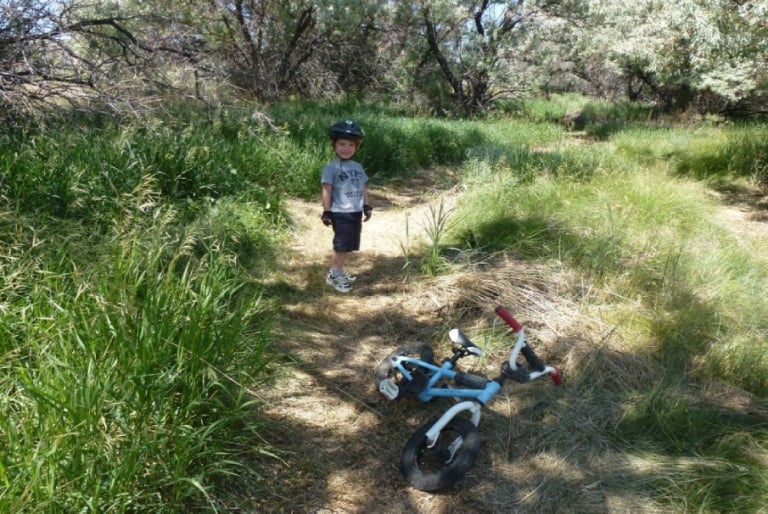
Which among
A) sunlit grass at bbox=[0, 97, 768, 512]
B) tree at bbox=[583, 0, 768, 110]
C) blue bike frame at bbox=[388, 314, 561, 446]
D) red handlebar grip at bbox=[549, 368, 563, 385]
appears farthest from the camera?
tree at bbox=[583, 0, 768, 110]

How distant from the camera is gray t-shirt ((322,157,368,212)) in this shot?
3898mm

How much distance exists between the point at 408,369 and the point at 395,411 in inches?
9.5

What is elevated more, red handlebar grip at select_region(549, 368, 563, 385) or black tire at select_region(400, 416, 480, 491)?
red handlebar grip at select_region(549, 368, 563, 385)

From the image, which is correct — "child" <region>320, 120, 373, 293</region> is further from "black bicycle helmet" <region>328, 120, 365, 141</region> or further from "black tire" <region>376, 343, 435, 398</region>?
"black tire" <region>376, 343, 435, 398</region>

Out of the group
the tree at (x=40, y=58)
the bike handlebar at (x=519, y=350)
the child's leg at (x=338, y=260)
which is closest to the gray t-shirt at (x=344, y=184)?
the child's leg at (x=338, y=260)

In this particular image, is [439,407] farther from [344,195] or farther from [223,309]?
[344,195]

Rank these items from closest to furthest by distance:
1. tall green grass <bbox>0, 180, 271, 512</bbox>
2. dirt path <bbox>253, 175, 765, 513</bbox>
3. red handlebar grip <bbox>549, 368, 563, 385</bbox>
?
tall green grass <bbox>0, 180, 271, 512</bbox>, dirt path <bbox>253, 175, 765, 513</bbox>, red handlebar grip <bbox>549, 368, 563, 385</bbox>

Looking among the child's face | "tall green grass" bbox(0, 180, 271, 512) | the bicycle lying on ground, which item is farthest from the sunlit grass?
the child's face

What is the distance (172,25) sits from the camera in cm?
564

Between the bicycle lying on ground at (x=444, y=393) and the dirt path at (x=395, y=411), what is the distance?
108 millimetres

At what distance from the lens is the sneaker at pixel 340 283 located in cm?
407

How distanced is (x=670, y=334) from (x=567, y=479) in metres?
1.40

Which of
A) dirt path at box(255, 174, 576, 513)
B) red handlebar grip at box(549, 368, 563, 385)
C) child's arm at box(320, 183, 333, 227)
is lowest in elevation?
dirt path at box(255, 174, 576, 513)

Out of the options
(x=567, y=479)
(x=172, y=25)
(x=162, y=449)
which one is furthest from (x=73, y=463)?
(x=172, y=25)
